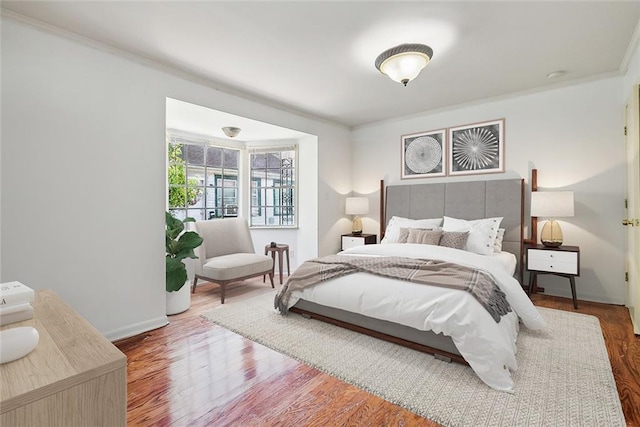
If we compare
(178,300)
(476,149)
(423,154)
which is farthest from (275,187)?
(476,149)

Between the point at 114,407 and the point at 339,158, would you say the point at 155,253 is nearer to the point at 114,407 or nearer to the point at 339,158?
the point at 114,407

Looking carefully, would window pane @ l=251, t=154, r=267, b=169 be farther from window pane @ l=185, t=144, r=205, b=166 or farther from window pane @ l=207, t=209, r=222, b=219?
window pane @ l=207, t=209, r=222, b=219

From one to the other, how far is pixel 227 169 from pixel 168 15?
9.59 feet

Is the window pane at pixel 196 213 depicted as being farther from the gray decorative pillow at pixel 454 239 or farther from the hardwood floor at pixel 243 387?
the gray decorative pillow at pixel 454 239

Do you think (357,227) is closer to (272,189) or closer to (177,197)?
(272,189)

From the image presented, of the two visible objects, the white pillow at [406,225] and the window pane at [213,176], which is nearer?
the white pillow at [406,225]

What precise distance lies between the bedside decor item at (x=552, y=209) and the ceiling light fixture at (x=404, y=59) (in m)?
2.03

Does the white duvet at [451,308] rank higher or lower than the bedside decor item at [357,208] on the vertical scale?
lower

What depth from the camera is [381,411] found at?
171 centimetres

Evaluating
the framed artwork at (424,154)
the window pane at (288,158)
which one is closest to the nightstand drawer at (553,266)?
the framed artwork at (424,154)

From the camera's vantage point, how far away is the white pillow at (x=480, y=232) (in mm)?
3537

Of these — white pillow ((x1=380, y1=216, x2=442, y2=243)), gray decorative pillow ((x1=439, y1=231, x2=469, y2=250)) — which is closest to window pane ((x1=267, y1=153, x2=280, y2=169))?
white pillow ((x1=380, y1=216, x2=442, y2=243))

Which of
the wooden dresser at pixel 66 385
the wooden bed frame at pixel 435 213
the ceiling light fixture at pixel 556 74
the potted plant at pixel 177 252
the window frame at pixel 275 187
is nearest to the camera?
the wooden dresser at pixel 66 385

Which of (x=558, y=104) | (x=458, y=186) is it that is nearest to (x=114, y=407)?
(x=458, y=186)
